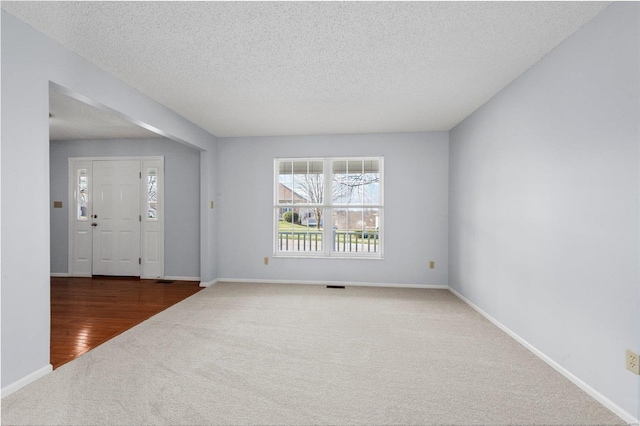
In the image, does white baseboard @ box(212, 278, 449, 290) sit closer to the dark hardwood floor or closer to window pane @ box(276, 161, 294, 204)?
the dark hardwood floor

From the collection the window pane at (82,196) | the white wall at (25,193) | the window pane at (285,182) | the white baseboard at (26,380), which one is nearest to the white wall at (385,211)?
the window pane at (285,182)

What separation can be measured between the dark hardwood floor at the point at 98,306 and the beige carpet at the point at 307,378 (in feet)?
0.79

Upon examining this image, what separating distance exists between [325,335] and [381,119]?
293 centimetres

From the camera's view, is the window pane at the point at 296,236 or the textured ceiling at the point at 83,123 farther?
the window pane at the point at 296,236

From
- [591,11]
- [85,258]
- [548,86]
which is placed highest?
[591,11]

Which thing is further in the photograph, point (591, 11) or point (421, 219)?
point (421, 219)

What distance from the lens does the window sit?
16.6 feet

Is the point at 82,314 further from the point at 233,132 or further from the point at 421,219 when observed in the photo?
the point at 421,219

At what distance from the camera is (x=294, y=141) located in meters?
5.09

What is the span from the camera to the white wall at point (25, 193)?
192 centimetres

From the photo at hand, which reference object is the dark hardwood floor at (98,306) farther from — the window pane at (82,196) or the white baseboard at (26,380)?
the window pane at (82,196)

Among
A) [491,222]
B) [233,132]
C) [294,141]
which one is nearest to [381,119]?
[294,141]

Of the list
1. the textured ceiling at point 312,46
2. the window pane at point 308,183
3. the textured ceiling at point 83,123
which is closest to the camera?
the textured ceiling at point 312,46

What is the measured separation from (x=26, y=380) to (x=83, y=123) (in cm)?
376
